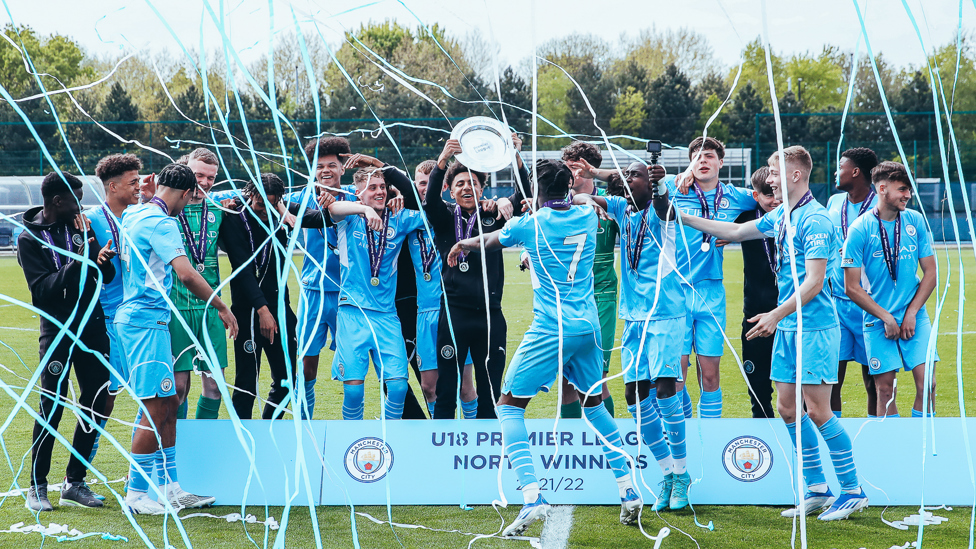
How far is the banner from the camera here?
445 cm

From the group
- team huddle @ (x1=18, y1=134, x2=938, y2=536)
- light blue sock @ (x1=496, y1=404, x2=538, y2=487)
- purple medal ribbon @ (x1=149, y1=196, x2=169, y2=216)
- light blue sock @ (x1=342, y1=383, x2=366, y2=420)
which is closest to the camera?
light blue sock @ (x1=496, y1=404, x2=538, y2=487)

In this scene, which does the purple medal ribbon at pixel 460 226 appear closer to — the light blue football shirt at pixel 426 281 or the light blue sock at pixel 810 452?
the light blue football shirt at pixel 426 281

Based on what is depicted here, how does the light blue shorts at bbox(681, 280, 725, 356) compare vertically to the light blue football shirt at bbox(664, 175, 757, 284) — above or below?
below

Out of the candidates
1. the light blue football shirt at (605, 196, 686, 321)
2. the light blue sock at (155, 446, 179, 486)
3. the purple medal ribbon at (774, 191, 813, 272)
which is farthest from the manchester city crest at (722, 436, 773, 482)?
the light blue sock at (155, 446, 179, 486)

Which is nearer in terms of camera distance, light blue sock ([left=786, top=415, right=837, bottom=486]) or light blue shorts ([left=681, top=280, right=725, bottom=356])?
light blue sock ([left=786, top=415, right=837, bottom=486])

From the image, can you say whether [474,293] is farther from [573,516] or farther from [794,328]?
[794,328]

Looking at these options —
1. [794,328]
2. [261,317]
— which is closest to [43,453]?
[261,317]

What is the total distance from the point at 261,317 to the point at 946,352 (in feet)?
27.8

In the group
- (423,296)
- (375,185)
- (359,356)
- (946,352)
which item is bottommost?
(946,352)

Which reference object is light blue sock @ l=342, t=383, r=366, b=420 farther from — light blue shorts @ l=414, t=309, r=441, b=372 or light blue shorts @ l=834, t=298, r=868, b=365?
light blue shorts @ l=834, t=298, r=868, b=365

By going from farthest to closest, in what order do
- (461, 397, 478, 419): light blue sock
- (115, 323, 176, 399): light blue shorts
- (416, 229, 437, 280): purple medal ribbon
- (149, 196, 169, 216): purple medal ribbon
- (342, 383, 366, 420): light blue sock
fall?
(461, 397, 478, 419): light blue sock → (416, 229, 437, 280): purple medal ribbon → (342, 383, 366, 420): light blue sock → (149, 196, 169, 216): purple medal ribbon → (115, 323, 176, 399): light blue shorts

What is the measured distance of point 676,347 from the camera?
440 centimetres

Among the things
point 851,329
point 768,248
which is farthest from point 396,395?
point 851,329

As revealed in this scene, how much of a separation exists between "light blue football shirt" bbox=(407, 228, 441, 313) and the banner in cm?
107
